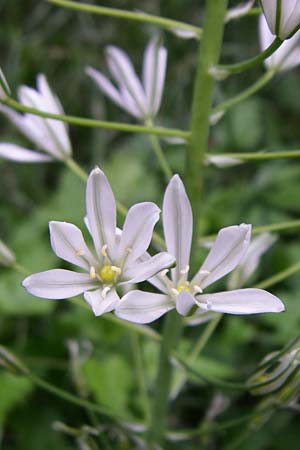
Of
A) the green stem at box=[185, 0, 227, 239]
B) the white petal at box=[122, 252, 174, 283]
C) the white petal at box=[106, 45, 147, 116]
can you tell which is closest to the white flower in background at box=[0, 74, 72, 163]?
the white petal at box=[106, 45, 147, 116]

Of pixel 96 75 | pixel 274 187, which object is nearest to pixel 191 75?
pixel 274 187

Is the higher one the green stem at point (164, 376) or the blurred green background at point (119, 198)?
the blurred green background at point (119, 198)

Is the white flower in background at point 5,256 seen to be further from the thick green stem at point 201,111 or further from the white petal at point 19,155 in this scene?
the thick green stem at point 201,111

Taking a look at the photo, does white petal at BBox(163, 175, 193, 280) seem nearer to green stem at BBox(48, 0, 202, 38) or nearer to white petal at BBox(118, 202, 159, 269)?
white petal at BBox(118, 202, 159, 269)

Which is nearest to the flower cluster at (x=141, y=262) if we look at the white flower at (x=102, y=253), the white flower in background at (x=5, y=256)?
the white flower at (x=102, y=253)

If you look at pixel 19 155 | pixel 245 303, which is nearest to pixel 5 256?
pixel 19 155
